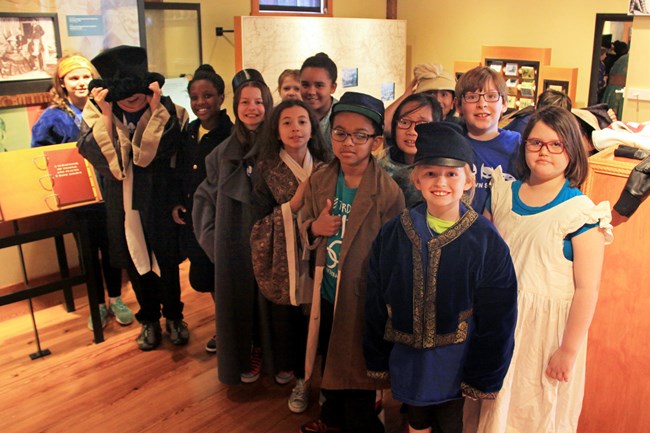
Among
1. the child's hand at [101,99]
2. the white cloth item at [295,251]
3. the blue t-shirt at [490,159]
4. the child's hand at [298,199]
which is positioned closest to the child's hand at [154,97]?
the child's hand at [101,99]

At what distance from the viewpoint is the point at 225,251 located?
2609 millimetres

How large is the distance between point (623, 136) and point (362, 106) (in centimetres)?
94

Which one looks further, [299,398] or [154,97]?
[154,97]

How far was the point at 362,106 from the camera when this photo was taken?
2.02 m

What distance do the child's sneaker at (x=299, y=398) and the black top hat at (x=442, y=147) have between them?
56.0 inches

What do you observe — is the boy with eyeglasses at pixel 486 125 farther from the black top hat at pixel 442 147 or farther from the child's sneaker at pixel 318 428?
the child's sneaker at pixel 318 428

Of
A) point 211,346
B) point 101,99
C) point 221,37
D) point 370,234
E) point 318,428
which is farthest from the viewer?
point 221,37

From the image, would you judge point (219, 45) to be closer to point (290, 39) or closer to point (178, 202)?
point (290, 39)

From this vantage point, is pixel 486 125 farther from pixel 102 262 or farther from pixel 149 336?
pixel 102 262

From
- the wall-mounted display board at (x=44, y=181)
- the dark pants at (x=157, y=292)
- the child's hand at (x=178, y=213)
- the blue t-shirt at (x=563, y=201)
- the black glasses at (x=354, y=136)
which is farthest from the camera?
the dark pants at (x=157, y=292)

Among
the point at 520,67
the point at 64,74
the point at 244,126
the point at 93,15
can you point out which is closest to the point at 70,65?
the point at 64,74

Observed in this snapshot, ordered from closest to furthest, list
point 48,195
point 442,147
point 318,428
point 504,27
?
point 442,147 < point 318,428 < point 48,195 < point 504,27

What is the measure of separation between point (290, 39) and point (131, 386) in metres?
3.34

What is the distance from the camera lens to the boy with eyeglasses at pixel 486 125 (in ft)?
7.22
